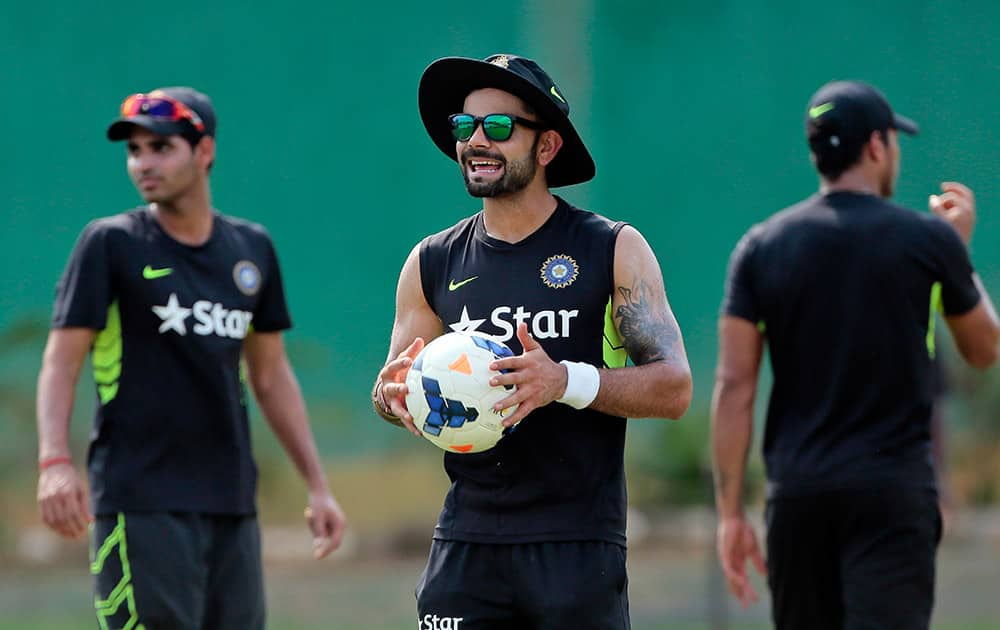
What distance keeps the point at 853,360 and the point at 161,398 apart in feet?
8.59

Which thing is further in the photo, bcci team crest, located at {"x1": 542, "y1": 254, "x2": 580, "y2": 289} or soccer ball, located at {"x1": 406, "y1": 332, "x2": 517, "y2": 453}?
bcci team crest, located at {"x1": 542, "y1": 254, "x2": 580, "y2": 289}

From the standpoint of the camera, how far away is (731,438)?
246 inches

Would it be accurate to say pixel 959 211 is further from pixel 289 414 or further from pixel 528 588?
pixel 289 414

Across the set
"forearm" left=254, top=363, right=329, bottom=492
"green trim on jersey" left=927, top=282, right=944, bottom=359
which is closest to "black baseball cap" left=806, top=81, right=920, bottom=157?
"green trim on jersey" left=927, top=282, right=944, bottom=359

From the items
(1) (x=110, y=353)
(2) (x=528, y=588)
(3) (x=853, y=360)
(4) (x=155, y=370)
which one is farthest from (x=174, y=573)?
(3) (x=853, y=360)

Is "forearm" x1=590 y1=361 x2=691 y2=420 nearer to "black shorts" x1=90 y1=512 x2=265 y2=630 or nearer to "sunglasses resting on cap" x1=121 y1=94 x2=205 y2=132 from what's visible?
"black shorts" x1=90 y1=512 x2=265 y2=630

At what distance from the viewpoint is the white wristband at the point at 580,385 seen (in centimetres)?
452

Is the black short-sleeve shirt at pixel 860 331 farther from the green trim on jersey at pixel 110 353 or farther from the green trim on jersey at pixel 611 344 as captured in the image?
the green trim on jersey at pixel 110 353

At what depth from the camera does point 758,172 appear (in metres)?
12.2

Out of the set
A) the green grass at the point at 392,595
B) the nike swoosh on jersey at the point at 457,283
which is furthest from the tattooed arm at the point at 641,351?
the green grass at the point at 392,595

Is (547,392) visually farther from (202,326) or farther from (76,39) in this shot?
(76,39)

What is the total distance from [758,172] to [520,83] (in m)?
7.55

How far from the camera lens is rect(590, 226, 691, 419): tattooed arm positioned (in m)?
4.67

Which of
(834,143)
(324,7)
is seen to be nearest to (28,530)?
(324,7)
